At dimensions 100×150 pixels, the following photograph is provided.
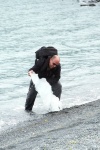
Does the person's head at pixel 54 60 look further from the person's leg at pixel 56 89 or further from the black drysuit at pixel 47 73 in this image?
the person's leg at pixel 56 89

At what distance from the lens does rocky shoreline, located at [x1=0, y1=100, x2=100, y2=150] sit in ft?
25.7

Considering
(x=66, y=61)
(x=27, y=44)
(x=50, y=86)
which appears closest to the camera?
(x=50, y=86)

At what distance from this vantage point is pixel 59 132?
29.9 feet

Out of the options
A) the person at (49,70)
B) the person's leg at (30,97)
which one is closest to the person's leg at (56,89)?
the person at (49,70)

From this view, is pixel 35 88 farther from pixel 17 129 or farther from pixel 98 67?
pixel 98 67

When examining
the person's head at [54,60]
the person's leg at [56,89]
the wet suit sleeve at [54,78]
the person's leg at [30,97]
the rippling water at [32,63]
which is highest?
the person's head at [54,60]

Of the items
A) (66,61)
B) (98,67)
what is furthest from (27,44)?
(98,67)

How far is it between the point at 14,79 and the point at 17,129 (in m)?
10.1

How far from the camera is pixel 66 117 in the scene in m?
10.8

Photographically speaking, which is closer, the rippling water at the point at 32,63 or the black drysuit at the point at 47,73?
the black drysuit at the point at 47,73

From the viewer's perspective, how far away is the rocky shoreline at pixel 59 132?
782cm

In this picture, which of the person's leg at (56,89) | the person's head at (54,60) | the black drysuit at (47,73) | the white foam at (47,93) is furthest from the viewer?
the person's leg at (56,89)

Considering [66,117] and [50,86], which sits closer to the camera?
[66,117]

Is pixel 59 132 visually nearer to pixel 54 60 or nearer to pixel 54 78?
pixel 54 60
